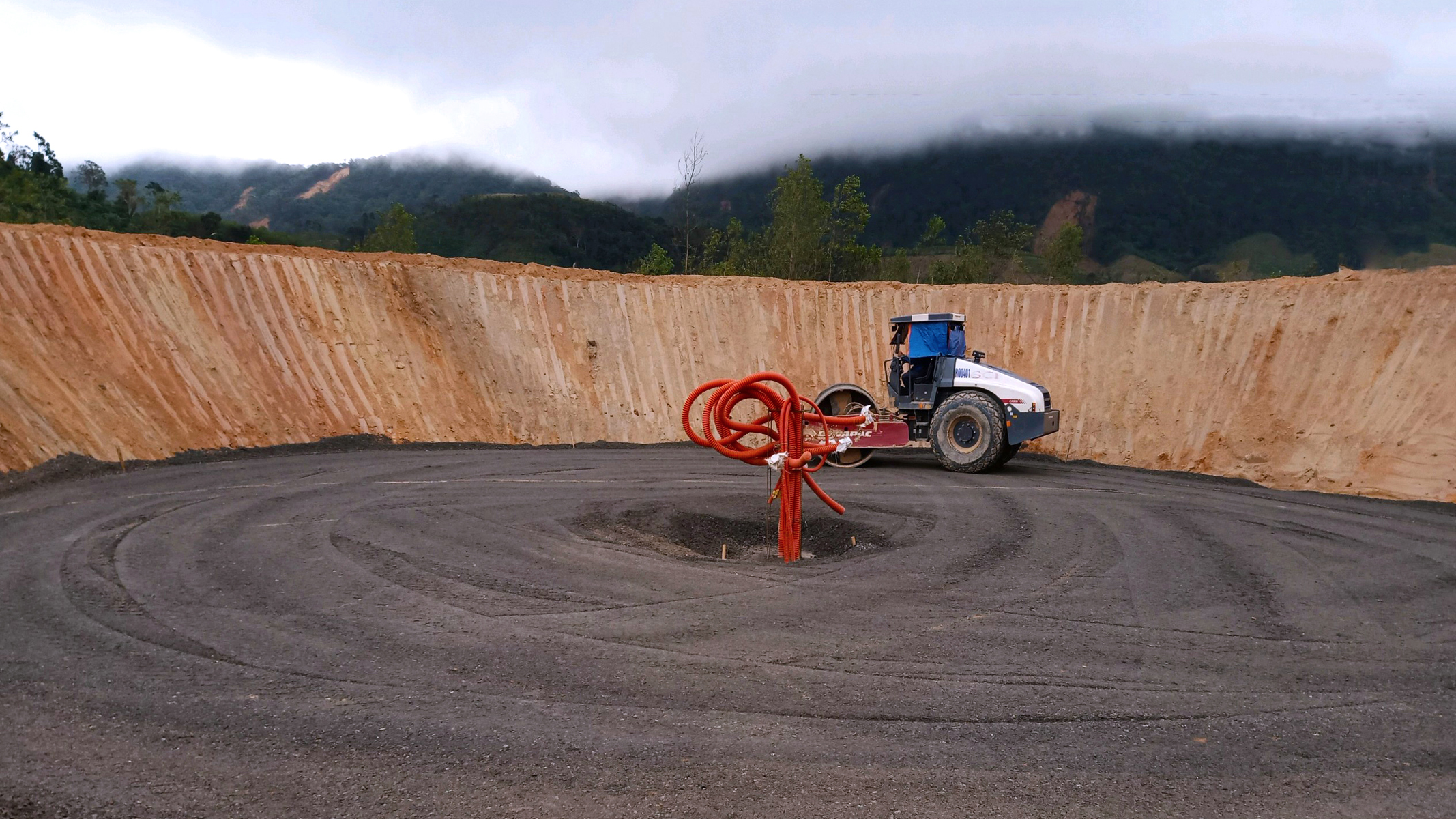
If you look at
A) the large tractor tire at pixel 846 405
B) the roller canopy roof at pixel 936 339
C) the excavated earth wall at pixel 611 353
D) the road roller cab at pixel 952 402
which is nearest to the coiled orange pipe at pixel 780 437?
the road roller cab at pixel 952 402

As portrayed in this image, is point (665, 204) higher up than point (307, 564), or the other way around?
point (665, 204)

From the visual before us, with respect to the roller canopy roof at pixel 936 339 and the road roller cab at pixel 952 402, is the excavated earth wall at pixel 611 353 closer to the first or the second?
the road roller cab at pixel 952 402

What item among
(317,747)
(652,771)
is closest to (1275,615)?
(652,771)

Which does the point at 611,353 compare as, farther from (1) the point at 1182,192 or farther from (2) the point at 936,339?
(1) the point at 1182,192

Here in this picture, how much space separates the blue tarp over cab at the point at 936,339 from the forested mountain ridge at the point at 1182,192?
56.8m

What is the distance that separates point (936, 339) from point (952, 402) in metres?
1.32

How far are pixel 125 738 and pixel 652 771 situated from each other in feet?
10.5

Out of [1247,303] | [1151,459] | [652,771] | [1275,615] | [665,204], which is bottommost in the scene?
[1151,459]

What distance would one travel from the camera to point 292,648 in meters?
6.48

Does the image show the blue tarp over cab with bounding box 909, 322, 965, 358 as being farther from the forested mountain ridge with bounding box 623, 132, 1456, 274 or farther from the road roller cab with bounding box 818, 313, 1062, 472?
the forested mountain ridge with bounding box 623, 132, 1456, 274

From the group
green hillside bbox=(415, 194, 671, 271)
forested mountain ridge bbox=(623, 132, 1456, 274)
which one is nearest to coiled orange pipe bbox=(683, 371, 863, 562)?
forested mountain ridge bbox=(623, 132, 1456, 274)

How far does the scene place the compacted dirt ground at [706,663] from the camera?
461 centimetres

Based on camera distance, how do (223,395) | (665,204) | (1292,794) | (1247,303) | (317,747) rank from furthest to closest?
(665,204), (1247,303), (223,395), (317,747), (1292,794)

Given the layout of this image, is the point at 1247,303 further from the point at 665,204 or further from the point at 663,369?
the point at 665,204
